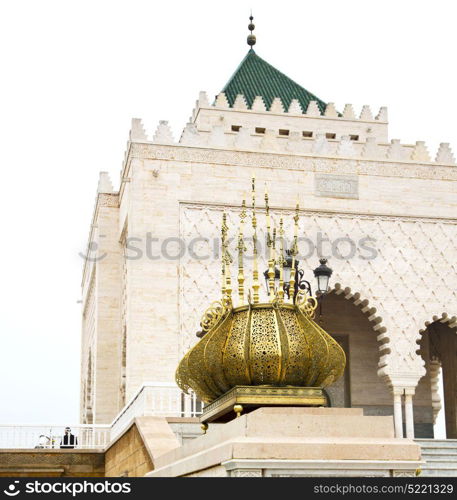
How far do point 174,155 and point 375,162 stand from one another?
2.88 metres

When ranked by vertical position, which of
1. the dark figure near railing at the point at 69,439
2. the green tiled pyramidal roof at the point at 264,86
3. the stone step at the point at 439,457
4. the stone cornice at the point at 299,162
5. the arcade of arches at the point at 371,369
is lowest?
the stone step at the point at 439,457

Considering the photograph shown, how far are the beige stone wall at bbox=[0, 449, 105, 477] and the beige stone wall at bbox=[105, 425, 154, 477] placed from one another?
34 cm

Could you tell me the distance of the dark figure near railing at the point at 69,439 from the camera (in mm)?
11167

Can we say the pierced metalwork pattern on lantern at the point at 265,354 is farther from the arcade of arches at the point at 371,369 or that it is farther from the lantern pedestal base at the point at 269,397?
the arcade of arches at the point at 371,369

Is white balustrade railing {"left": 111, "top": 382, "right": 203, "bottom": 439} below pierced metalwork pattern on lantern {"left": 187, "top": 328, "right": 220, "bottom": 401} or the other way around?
the other way around

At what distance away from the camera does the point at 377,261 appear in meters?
12.7

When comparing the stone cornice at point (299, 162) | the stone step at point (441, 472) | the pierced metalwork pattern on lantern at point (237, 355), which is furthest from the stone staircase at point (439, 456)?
the pierced metalwork pattern on lantern at point (237, 355)

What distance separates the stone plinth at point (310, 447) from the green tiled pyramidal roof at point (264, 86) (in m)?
12.3

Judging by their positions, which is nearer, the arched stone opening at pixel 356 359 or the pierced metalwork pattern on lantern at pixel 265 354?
the pierced metalwork pattern on lantern at pixel 265 354

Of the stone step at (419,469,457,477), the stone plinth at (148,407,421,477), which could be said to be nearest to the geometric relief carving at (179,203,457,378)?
the stone step at (419,469,457,477)

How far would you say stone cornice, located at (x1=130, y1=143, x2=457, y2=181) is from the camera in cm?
1256

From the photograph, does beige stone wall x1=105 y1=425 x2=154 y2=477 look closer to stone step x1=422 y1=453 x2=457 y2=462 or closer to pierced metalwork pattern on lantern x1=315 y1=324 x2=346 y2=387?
pierced metalwork pattern on lantern x1=315 y1=324 x2=346 y2=387

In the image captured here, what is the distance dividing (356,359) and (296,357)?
10.6m
